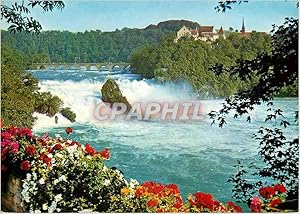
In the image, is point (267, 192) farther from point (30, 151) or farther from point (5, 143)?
point (5, 143)

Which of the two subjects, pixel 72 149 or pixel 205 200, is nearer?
pixel 205 200

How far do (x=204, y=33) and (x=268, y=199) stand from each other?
0.88 m

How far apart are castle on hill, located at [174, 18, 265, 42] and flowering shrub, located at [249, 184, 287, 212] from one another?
2.52ft

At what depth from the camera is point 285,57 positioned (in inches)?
Answer: 145

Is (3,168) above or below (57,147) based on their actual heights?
below

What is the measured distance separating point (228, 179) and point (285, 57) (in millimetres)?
668

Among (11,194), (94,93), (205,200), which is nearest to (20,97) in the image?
(94,93)

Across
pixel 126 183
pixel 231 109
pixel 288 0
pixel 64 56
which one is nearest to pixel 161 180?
pixel 126 183

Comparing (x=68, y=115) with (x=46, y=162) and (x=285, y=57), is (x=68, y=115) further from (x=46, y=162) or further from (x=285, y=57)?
(x=285, y=57)

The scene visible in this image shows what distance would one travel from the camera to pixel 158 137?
3799mm

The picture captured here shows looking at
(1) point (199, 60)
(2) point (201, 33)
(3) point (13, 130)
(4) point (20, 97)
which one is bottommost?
(3) point (13, 130)

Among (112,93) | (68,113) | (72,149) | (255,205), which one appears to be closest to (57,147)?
(72,149)

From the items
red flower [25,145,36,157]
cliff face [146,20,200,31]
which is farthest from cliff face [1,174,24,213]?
cliff face [146,20,200,31]

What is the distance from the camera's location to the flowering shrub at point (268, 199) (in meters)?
3.69
